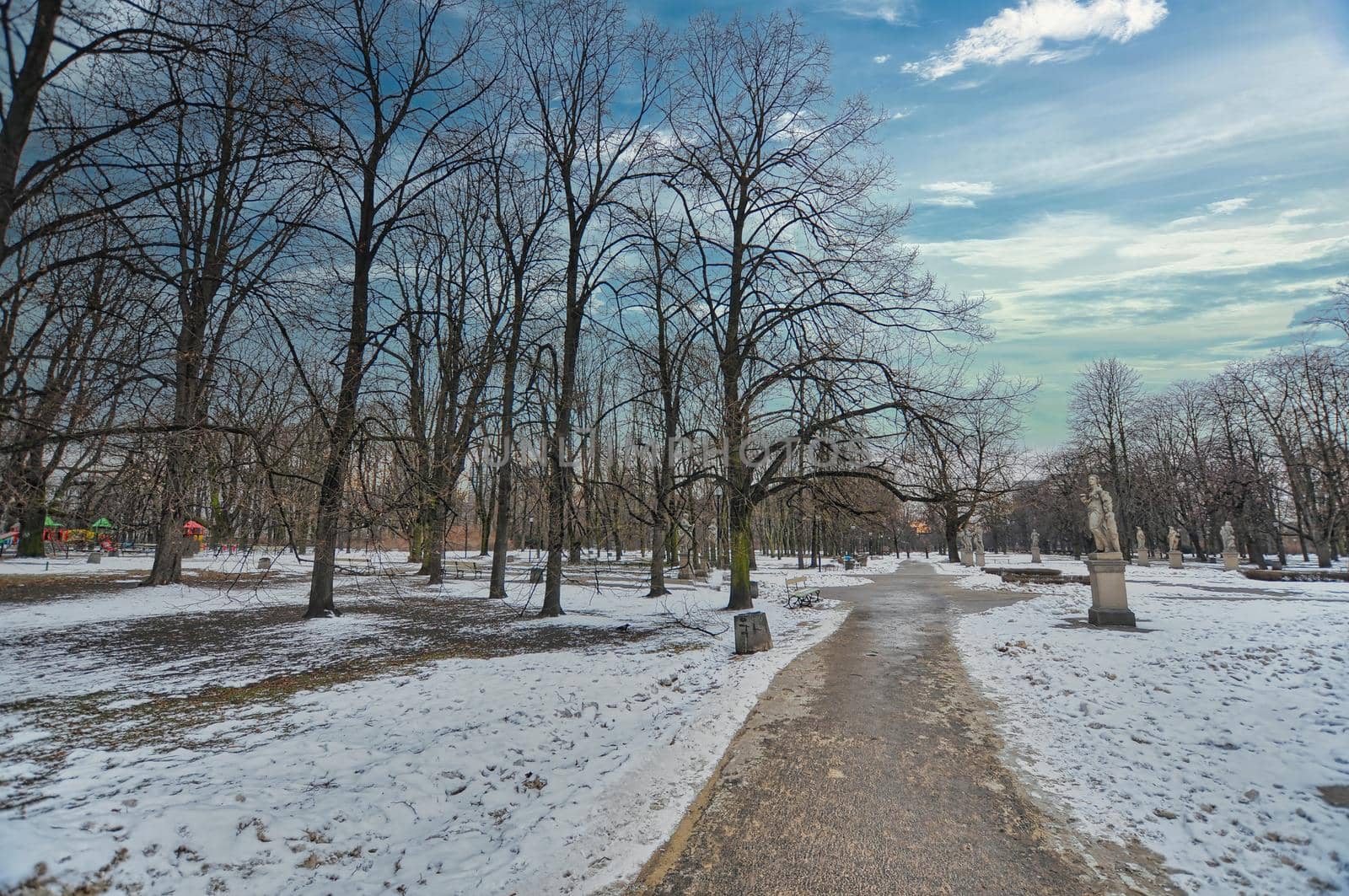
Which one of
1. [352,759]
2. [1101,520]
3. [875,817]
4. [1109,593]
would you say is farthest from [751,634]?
[1101,520]

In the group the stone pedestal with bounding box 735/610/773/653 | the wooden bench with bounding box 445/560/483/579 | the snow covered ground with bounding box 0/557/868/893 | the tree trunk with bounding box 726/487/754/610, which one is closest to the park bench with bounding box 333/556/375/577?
the snow covered ground with bounding box 0/557/868/893

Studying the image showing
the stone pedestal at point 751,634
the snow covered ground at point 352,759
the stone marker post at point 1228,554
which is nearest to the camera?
the snow covered ground at point 352,759

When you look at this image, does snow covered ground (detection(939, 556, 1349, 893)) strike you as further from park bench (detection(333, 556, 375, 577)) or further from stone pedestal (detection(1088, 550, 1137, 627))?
park bench (detection(333, 556, 375, 577))

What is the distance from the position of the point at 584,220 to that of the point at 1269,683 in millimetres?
13821

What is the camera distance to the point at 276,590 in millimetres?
18438

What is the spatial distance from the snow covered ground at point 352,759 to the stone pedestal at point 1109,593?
21.6 ft

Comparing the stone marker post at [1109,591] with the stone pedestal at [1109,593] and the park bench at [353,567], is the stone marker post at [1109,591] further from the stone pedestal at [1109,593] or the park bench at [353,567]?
the park bench at [353,567]

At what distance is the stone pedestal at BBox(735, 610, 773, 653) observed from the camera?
952cm

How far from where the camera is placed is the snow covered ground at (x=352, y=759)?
11.6ft

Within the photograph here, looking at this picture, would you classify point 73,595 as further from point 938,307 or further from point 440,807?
point 938,307

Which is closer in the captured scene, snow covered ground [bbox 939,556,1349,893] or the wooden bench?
snow covered ground [bbox 939,556,1349,893]

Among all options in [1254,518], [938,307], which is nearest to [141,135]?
[938,307]

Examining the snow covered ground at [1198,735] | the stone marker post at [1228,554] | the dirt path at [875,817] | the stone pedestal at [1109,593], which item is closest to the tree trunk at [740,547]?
the snow covered ground at [1198,735]

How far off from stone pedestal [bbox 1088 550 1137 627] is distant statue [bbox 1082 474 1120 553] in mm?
1141
